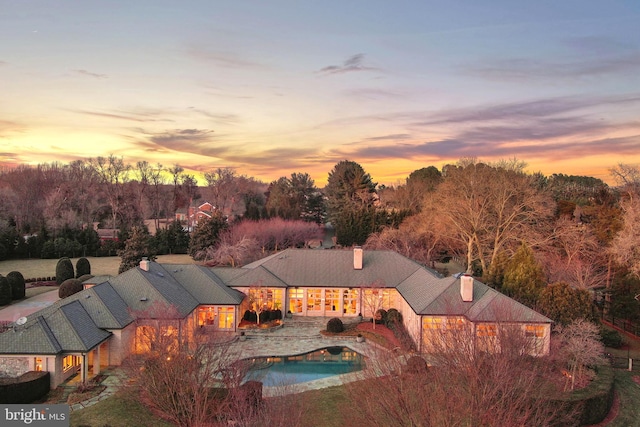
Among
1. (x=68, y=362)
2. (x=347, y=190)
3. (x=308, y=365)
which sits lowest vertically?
(x=308, y=365)

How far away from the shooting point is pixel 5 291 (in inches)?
1296

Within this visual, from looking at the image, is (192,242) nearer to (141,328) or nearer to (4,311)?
(4,311)

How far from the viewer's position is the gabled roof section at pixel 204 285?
95.0 feet

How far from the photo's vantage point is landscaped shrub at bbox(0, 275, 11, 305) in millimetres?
32750

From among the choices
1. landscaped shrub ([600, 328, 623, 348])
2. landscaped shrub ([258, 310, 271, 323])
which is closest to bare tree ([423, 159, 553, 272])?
landscaped shrub ([600, 328, 623, 348])

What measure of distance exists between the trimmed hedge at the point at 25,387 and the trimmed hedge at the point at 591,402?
20.2m

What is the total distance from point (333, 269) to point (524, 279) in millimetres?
13003

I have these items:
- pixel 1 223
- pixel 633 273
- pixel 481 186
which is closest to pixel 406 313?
pixel 633 273

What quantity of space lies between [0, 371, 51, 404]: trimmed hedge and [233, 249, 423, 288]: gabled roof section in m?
13.9

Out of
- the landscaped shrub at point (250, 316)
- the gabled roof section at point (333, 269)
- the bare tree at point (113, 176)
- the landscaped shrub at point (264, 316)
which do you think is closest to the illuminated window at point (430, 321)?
the gabled roof section at point (333, 269)

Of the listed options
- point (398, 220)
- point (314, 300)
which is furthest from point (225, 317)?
point (398, 220)

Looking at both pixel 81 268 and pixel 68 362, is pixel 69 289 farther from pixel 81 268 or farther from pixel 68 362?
pixel 68 362

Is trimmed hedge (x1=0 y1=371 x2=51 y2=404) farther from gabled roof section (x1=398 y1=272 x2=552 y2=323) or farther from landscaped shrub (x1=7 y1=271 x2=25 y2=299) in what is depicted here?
landscaped shrub (x1=7 y1=271 x2=25 y2=299)

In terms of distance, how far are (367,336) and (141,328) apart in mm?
12979
